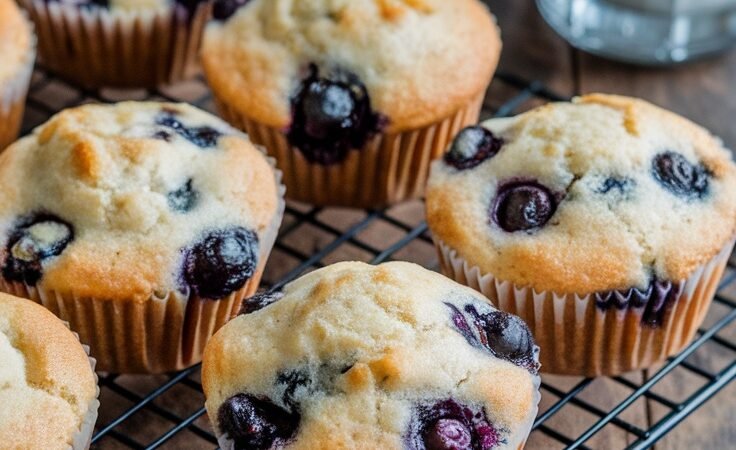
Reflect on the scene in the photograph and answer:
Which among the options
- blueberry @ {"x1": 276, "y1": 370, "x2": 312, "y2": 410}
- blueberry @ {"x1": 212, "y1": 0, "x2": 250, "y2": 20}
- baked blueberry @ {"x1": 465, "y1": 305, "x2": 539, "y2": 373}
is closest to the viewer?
blueberry @ {"x1": 276, "y1": 370, "x2": 312, "y2": 410}

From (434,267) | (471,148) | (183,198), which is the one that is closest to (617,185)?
(471,148)

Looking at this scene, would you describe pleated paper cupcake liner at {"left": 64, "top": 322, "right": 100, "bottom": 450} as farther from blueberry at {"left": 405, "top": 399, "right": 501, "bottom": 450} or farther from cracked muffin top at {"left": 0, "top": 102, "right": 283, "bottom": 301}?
blueberry at {"left": 405, "top": 399, "right": 501, "bottom": 450}

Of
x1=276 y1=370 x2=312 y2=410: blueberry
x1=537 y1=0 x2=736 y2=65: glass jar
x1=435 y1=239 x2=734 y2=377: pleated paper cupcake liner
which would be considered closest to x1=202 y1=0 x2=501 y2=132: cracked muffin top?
x1=435 y1=239 x2=734 y2=377: pleated paper cupcake liner

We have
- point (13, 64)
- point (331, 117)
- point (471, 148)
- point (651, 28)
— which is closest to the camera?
point (471, 148)

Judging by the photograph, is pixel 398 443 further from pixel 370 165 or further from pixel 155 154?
pixel 370 165

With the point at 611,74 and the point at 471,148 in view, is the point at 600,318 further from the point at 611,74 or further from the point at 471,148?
the point at 611,74

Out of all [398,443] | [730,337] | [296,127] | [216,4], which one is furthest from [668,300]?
[216,4]
